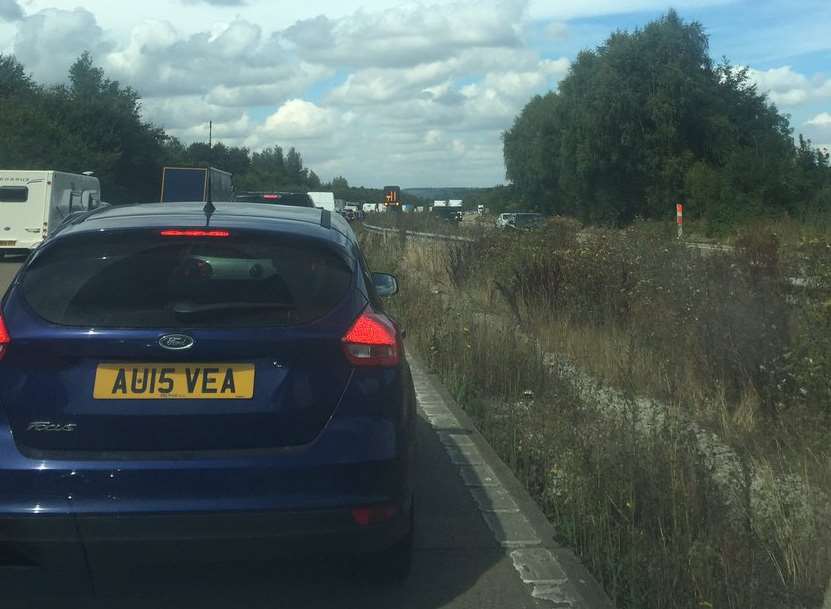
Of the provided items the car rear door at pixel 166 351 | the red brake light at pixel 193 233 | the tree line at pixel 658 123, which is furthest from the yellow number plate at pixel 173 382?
the tree line at pixel 658 123

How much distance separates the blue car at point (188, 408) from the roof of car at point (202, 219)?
0.16m

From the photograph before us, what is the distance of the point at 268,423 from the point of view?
13.2 ft

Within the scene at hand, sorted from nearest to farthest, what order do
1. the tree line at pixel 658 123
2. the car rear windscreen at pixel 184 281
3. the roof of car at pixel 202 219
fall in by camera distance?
the car rear windscreen at pixel 184 281
the roof of car at pixel 202 219
the tree line at pixel 658 123

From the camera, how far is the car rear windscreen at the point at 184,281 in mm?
4109

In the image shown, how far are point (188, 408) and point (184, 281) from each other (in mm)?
544

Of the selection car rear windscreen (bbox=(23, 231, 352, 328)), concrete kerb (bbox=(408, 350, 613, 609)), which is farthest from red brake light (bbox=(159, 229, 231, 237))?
concrete kerb (bbox=(408, 350, 613, 609))

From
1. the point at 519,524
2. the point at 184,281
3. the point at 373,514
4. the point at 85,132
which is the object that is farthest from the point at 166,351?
the point at 85,132

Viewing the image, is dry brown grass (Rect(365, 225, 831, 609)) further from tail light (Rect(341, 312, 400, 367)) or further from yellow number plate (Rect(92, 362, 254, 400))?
yellow number plate (Rect(92, 362, 254, 400))

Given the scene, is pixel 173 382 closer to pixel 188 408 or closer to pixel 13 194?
pixel 188 408

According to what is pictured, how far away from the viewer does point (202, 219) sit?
4.60 meters

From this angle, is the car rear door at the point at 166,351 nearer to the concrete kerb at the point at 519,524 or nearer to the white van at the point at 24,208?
the concrete kerb at the point at 519,524

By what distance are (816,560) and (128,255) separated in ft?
10.4

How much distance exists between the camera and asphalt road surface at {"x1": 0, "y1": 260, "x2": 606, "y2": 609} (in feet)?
14.9

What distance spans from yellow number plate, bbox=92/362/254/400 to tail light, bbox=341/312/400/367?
1.33 ft
